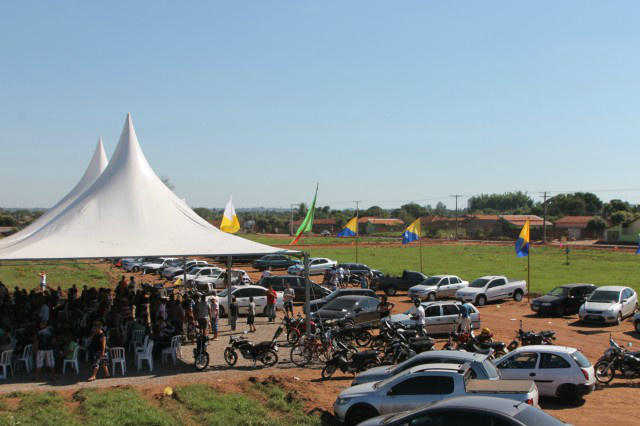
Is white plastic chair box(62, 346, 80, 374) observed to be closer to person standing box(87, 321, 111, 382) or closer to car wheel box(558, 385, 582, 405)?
person standing box(87, 321, 111, 382)

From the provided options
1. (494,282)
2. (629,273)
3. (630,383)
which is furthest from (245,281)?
(629,273)

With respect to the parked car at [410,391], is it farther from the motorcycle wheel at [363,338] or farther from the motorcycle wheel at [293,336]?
the motorcycle wheel at [363,338]

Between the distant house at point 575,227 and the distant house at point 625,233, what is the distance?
326 inches

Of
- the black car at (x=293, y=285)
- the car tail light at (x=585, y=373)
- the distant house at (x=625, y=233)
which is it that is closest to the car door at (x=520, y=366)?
the car tail light at (x=585, y=373)

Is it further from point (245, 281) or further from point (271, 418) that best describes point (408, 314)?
point (245, 281)

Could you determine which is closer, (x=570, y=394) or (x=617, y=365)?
(x=570, y=394)

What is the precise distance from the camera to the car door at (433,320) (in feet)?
69.7

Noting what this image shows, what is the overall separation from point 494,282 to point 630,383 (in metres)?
16.1

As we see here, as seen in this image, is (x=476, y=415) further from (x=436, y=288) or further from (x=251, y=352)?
(x=436, y=288)

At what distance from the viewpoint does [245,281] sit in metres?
34.4

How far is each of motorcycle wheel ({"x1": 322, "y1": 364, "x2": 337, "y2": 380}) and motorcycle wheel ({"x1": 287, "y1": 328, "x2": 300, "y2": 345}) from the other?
92.5 inches

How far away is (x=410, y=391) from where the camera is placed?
10.3m

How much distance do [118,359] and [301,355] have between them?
15.9 ft

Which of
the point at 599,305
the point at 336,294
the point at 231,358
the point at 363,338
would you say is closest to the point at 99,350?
the point at 231,358
